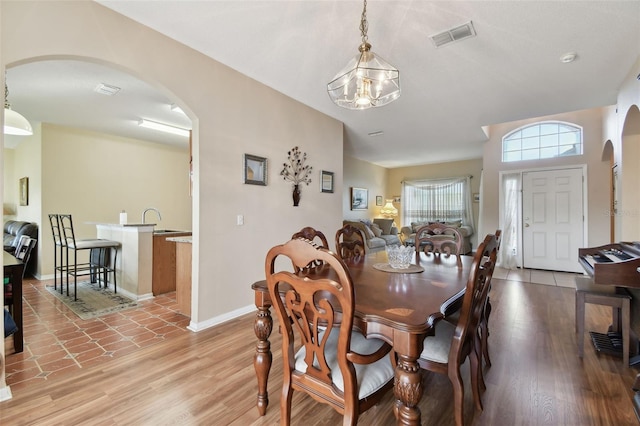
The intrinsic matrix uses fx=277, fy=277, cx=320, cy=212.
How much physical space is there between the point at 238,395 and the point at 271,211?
206cm

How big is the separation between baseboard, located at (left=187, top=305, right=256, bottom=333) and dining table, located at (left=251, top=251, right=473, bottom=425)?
1.39 m

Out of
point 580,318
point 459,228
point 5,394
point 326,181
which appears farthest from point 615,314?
point 459,228

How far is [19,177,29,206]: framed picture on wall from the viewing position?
507 cm

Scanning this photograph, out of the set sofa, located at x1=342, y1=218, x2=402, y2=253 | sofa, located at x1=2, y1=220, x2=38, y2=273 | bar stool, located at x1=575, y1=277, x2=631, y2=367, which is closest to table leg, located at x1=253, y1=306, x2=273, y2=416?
bar stool, located at x1=575, y1=277, x2=631, y2=367

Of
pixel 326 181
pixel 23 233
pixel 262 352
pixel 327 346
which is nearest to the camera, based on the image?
pixel 327 346

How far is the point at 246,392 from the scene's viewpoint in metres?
1.75

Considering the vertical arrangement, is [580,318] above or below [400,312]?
below

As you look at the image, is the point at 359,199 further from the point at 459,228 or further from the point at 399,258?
the point at 399,258

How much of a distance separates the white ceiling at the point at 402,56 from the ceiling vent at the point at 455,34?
5cm

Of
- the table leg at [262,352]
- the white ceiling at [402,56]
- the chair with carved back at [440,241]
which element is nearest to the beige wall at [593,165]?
the white ceiling at [402,56]

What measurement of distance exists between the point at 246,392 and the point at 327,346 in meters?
0.79

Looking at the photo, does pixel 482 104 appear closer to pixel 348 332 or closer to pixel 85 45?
pixel 348 332

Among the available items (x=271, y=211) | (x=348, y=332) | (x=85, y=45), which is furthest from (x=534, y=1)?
(x=85, y=45)

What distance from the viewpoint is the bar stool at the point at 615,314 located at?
2.03m
